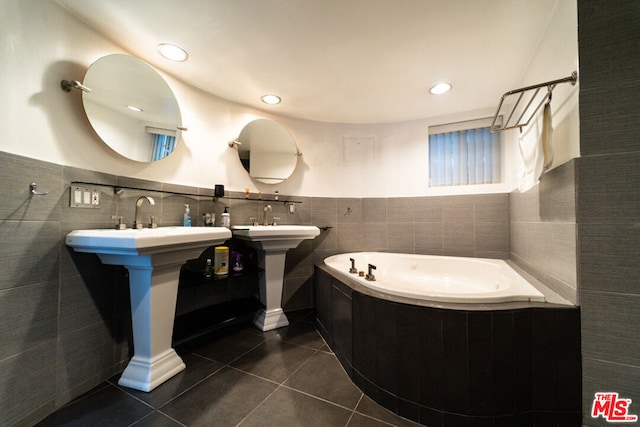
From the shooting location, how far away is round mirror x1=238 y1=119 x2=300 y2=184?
85.8 inches

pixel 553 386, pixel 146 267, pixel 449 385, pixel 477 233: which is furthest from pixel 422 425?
pixel 477 233

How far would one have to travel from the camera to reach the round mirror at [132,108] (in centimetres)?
129

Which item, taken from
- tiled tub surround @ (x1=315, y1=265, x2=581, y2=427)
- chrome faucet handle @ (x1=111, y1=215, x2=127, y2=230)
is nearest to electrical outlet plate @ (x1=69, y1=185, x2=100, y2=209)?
chrome faucet handle @ (x1=111, y1=215, x2=127, y2=230)

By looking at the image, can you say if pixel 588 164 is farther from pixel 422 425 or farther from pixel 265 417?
pixel 265 417

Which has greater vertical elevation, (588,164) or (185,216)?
(588,164)

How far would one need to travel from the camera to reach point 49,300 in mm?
1066

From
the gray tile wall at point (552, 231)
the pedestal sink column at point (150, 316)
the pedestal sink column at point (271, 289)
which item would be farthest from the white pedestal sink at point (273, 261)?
the gray tile wall at point (552, 231)

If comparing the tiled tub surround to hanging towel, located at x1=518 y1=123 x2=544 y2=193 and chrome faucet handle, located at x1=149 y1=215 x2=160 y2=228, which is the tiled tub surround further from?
chrome faucet handle, located at x1=149 y1=215 x2=160 y2=228

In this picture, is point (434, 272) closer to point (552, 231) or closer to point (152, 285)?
point (552, 231)

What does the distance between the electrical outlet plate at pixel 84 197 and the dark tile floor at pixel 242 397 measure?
1.02 m

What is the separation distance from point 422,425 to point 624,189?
1.36 m

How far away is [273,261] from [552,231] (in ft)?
6.14

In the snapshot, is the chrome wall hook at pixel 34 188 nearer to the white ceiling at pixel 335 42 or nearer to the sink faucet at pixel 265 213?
the white ceiling at pixel 335 42

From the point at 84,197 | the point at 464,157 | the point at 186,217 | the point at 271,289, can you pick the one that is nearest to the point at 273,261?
the point at 271,289
